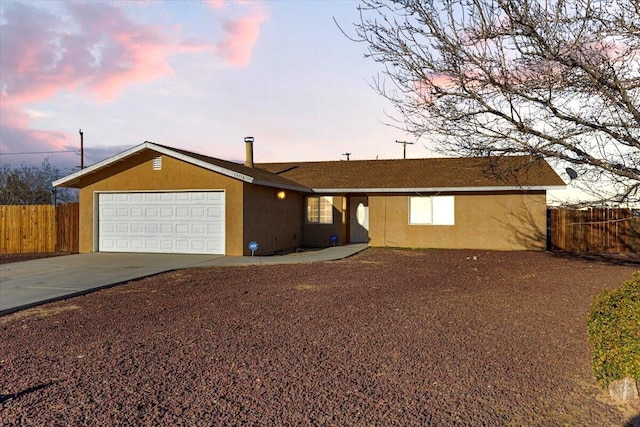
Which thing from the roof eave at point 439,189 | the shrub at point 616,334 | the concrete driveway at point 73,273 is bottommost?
the concrete driveway at point 73,273

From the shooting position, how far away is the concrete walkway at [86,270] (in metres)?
8.30

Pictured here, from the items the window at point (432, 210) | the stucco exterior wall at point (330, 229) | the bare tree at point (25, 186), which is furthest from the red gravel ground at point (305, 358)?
the bare tree at point (25, 186)

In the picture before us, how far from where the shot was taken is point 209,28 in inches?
438

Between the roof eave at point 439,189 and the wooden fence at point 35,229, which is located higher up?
the roof eave at point 439,189

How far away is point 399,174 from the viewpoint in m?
20.2

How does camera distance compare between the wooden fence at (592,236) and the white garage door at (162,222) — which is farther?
the wooden fence at (592,236)

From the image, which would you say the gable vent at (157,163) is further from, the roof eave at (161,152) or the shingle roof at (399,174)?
the shingle roof at (399,174)

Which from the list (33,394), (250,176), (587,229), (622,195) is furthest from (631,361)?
(587,229)

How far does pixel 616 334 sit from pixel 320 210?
16.2 meters

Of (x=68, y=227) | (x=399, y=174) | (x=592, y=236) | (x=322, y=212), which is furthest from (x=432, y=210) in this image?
(x=68, y=227)

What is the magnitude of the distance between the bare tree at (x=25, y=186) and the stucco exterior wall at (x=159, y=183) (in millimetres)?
17629

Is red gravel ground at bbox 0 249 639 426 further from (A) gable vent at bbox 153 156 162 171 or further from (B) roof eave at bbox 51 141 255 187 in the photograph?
(A) gable vent at bbox 153 156 162 171

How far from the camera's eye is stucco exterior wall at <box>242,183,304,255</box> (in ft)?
48.6

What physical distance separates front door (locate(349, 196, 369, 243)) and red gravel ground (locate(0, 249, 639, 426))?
1110 centimetres
